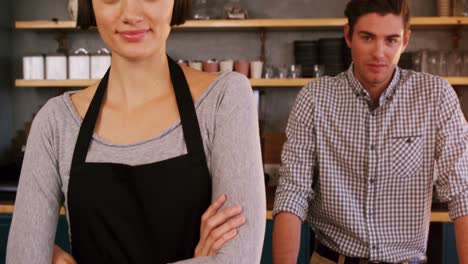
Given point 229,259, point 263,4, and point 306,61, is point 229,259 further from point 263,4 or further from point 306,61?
point 263,4

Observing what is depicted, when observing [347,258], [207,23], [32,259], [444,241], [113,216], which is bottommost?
[444,241]

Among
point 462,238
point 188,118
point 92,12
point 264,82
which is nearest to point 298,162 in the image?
point 462,238

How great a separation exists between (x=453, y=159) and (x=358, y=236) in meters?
0.38

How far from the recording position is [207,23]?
3756 mm

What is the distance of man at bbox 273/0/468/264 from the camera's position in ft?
6.27

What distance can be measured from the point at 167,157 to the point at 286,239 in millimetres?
689

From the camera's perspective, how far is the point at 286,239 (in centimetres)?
175

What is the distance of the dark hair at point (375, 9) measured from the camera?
2.02 m

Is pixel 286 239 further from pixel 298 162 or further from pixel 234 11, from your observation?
pixel 234 11

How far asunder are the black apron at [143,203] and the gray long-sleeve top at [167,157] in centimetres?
2

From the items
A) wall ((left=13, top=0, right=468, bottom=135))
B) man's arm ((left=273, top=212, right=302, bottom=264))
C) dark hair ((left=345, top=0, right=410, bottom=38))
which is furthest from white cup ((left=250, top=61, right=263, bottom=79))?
man's arm ((left=273, top=212, right=302, bottom=264))

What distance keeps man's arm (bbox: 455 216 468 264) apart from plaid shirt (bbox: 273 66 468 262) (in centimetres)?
9

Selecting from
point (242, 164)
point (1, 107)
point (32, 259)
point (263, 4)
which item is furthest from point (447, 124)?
point (1, 107)

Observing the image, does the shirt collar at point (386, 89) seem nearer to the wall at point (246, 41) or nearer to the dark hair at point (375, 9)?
the dark hair at point (375, 9)
